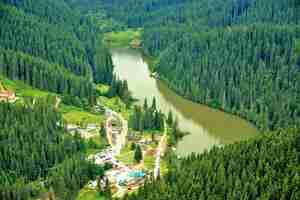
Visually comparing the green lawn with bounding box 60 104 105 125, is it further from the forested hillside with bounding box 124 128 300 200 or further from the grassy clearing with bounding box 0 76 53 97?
the forested hillside with bounding box 124 128 300 200

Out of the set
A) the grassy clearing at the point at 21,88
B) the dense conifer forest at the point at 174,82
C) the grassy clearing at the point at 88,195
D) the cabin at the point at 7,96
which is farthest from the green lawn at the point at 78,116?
the grassy clearing at the point at 88,195

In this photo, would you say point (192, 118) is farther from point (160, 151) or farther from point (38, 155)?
point (38, 155)

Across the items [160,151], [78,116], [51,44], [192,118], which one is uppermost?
[51,44]

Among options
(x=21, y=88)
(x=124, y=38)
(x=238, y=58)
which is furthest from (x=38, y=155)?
(x=124, y=38)

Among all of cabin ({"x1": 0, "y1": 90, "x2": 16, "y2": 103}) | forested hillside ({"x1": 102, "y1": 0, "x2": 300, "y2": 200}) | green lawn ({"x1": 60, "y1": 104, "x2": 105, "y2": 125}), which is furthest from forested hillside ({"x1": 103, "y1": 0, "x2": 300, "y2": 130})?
cabin ({"x1": 0, "y1": 90, "x2": 16, "y2": 103})

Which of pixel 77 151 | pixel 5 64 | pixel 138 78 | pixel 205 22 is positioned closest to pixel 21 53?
pixel 5 64

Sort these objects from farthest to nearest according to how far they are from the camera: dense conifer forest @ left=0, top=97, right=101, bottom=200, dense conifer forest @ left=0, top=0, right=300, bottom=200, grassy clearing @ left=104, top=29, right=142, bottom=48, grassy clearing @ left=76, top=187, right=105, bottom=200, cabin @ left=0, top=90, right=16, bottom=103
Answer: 1. grassy clearing @ left=104, top=29, right=142, bottom=48
2. cabin @ left=0, top=90, right=16, bottom=103
3. dense conifer forest @ left=0, top=97, right=101, bottom=200
4. grassy clearing @ left=76, top=187, right=105, bottom=200
5. dense conifer forest @ left=0, top=0, right=300, bottom=200
